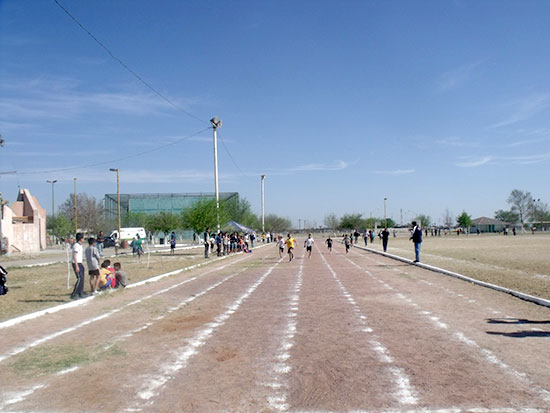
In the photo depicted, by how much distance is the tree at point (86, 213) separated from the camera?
87.9m

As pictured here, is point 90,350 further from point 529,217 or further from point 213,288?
point 529,217

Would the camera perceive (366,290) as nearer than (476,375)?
No

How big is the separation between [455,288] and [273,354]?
8.98 metres

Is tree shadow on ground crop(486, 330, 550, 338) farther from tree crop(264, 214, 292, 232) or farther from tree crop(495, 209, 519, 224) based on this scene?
tree crop(495, 209, 519, 224)

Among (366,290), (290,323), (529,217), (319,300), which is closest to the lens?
(290,323)

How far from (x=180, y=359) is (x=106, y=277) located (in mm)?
8678

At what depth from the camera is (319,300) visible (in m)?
12.7

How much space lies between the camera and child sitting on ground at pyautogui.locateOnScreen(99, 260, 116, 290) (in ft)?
48.7

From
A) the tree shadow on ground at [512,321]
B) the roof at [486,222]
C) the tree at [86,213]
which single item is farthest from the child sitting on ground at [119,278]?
the roof at [486,222]

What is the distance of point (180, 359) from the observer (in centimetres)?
710

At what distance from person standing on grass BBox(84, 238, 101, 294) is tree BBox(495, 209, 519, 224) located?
147 m

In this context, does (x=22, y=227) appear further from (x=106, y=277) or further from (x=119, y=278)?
(x=106, y=277)

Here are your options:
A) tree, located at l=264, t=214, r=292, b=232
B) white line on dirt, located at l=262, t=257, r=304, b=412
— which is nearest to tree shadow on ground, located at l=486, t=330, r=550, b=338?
white line on dirt, located at l=262, t=257, r=304, b=412

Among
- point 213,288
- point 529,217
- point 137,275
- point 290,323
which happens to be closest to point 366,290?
point 213,288
